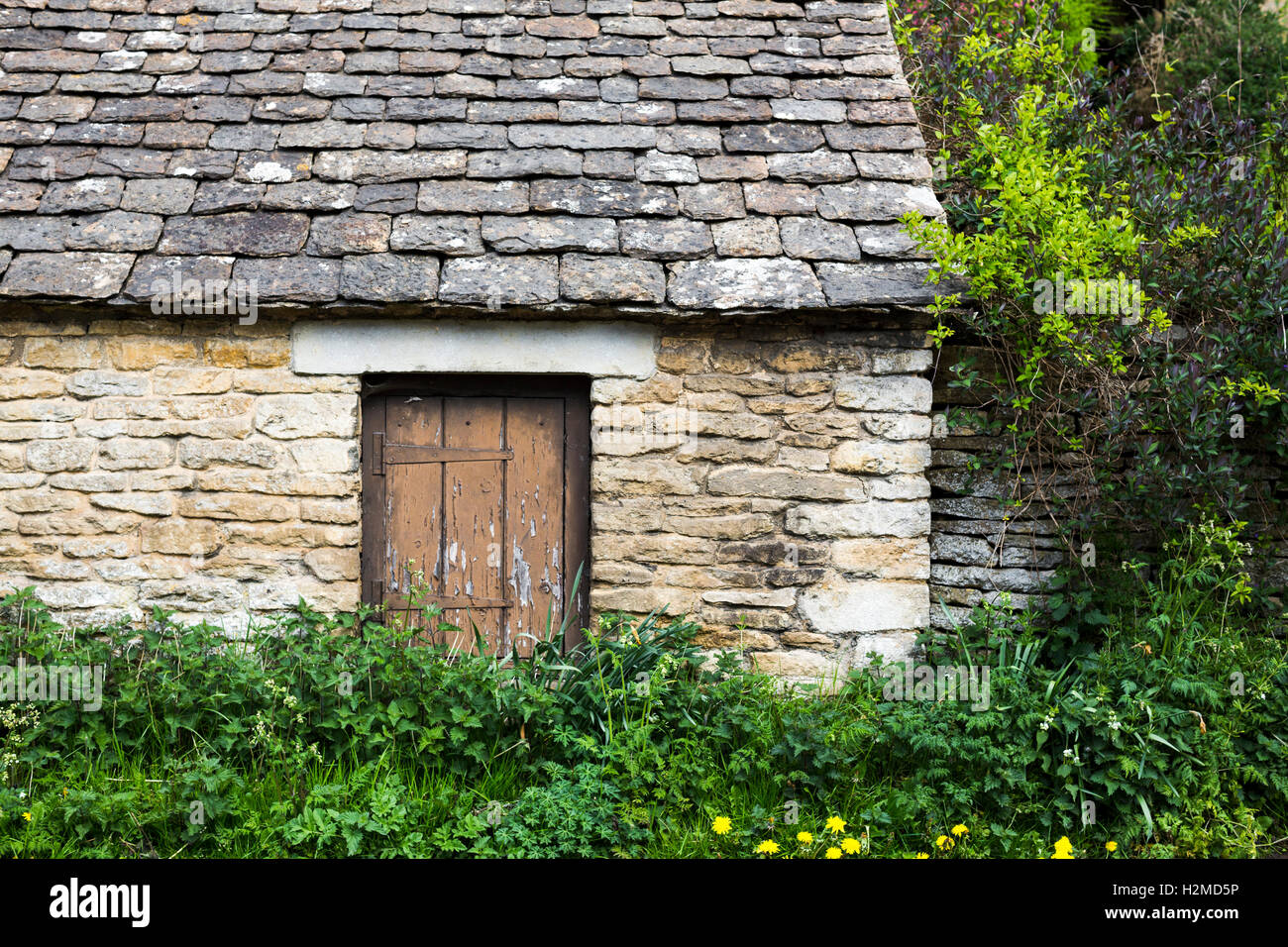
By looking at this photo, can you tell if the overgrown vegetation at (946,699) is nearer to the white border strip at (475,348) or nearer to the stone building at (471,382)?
the stone building at (471,382)

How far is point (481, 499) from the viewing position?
180 inches

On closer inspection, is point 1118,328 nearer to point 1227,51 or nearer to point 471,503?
point 471,503

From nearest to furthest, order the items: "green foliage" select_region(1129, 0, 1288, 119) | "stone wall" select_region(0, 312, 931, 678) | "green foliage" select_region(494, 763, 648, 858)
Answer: "green foliage" select_region(494, 763, 648, 858) < "stone wall" select_region(0, 312, 931, 678) < "green foliage" select_region(1129, 0, 1288, 119)

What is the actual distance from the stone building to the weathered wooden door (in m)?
0.02

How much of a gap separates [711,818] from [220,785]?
190 centimetres

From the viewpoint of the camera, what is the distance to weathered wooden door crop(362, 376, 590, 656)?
14.9 feet

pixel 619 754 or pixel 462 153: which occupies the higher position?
pixel 462 153

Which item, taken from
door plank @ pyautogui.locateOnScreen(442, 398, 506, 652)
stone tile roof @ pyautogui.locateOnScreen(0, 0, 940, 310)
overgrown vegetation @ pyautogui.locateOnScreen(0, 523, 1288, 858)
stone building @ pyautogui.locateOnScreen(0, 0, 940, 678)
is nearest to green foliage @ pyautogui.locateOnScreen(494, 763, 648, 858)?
overgrown vegetation @ pyautogui.locateOnScreen(0, 523, 1288, 858)

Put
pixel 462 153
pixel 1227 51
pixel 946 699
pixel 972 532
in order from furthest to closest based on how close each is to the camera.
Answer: pixel 1227 51, pixel 972 532, pixel 462 153, pixel 946 699

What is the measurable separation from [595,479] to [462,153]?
1871 millimetres

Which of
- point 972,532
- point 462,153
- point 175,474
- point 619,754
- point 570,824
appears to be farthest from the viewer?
point 972,532

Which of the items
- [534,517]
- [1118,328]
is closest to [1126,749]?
[1118,328]

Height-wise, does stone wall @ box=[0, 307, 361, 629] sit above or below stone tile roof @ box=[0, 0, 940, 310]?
below

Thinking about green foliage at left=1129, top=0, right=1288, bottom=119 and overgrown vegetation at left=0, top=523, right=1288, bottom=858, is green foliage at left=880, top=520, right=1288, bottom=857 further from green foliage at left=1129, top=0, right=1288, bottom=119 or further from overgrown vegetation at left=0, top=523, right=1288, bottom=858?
green foliage at left=1129, top=0, right=1288, bottom=119
